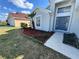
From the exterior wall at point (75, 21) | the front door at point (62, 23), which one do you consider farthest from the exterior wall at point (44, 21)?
the exterior wall at point (75, 21)

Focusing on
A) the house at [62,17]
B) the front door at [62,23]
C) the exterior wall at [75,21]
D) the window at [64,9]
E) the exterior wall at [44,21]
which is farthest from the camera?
the exterior wall at [44,21]

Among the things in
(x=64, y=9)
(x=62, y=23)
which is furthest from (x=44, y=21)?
(x=64, y=9)

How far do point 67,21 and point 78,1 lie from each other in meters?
2.76

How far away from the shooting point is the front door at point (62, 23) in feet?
31.0

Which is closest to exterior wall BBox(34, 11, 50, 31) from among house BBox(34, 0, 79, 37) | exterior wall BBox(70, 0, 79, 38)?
house BBox(34, 0, 79, 37)

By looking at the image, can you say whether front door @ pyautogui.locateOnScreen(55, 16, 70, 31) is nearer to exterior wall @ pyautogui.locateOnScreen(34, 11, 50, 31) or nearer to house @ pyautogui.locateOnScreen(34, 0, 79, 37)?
house @ pyautogui.locateOnScreen(34, 0, 79, 37)

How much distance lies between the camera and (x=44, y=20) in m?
11.6

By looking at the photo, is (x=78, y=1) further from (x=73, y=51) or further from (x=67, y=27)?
(x=73, y=51)

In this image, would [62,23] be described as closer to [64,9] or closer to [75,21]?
[64,9]

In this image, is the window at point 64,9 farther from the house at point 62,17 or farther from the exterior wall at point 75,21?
the exterior wall at point 75,21

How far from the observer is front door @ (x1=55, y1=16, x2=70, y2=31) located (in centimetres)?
945

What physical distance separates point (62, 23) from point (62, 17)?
2.62 feet

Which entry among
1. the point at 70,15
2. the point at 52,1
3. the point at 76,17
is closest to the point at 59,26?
the point at 70,15

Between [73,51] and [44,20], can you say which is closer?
[73,51]
